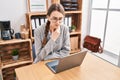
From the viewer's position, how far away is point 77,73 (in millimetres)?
1179

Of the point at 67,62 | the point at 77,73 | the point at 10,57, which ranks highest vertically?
the point at 67,62

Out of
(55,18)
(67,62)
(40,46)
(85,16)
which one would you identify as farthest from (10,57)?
(85,16)

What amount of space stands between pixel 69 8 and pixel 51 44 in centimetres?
116

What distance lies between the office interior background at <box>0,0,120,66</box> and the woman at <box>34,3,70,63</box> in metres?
0.91

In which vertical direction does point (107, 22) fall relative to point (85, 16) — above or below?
below

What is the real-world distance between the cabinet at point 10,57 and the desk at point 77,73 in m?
0.92

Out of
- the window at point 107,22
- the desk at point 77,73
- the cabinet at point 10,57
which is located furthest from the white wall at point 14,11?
the window at point 107,22

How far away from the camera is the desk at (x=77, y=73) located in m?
1.11

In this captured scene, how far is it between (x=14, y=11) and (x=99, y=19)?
172cm

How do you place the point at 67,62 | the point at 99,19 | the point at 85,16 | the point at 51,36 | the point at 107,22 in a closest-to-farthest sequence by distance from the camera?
the point at 67,62 < the point at 51,36 < the point at 107,22 < the point at 99,19 < the point at 85,16

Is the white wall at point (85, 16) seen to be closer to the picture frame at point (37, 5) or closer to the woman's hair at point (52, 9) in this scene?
the picture frame at point (37, 5)

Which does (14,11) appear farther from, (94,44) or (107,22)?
(107,22)

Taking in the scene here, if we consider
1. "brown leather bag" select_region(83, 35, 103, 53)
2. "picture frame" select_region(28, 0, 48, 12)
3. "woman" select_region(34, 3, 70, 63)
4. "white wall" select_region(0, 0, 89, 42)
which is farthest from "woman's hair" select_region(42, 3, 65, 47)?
"brown leather bag" select_region(83, 35, 103, 53)

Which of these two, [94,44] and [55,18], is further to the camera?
[94,44]
